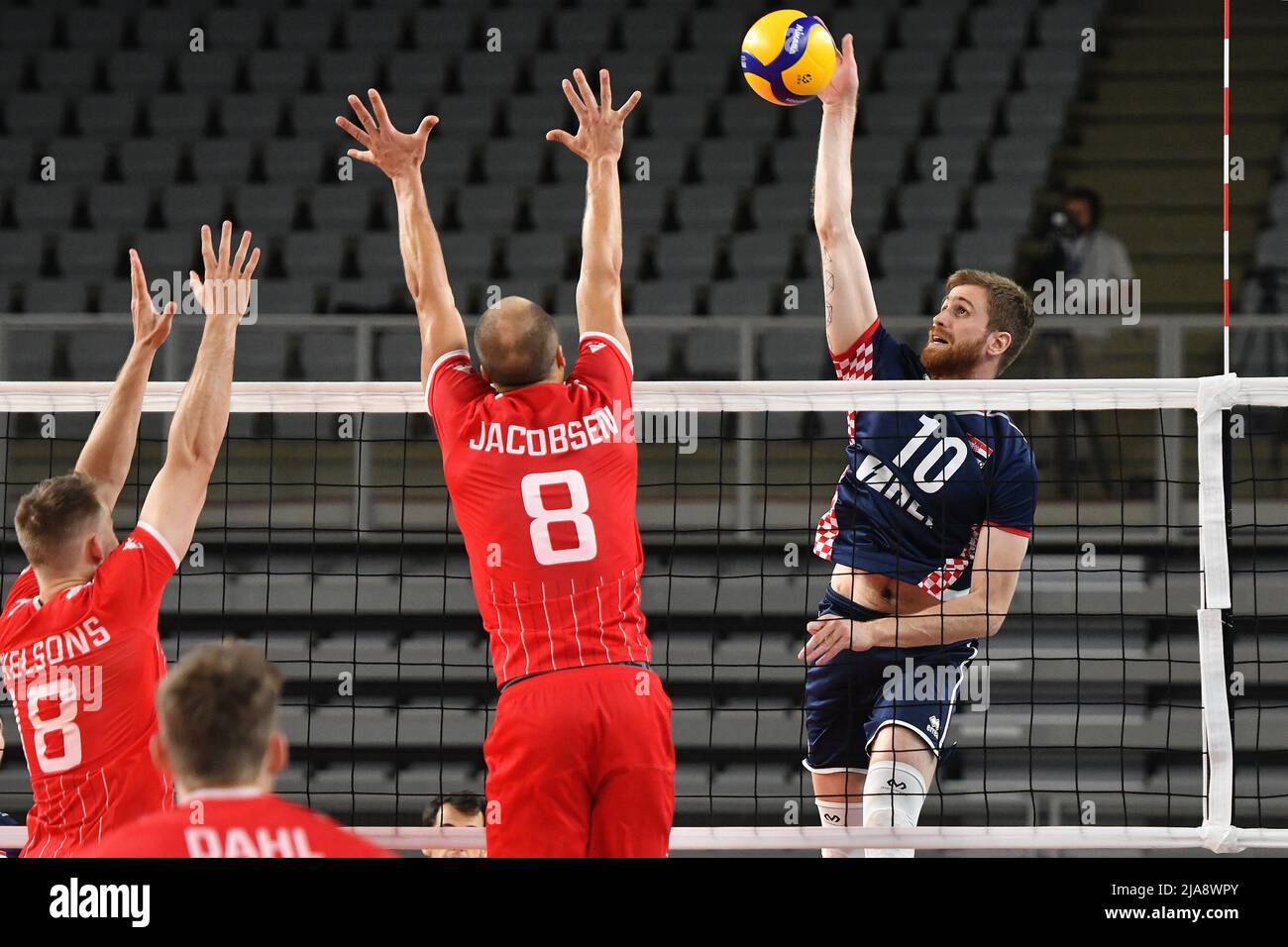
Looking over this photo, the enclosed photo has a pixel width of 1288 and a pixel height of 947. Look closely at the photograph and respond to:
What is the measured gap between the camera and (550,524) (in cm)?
457

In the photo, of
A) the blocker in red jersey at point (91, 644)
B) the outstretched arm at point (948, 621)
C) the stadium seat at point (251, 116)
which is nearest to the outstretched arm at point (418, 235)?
the blocker in red jersey at point (91, 644)

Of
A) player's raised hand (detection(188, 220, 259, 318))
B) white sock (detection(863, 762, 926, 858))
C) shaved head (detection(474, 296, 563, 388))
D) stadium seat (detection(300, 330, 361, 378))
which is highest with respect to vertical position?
stadium seat (detection(300, 330, 361, 378))

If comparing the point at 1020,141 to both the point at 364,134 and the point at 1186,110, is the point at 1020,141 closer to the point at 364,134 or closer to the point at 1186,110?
the point at 1186,110

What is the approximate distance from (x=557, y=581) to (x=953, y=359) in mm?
2015

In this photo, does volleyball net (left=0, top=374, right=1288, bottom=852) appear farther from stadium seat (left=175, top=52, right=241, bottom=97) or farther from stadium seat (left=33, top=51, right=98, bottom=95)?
stadium seat (left=33, top=51, right=98, bottom=95)

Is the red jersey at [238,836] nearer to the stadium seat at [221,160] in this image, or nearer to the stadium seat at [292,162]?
the stadium seat at [292,162]

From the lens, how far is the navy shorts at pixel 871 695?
5.51m

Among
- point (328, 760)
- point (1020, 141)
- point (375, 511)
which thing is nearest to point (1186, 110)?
point (1020, 141)

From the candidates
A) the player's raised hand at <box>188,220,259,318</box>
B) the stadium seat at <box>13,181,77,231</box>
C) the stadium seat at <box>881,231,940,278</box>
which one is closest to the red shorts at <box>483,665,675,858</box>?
the player's raised hand at <box>188,220,259,318</box>

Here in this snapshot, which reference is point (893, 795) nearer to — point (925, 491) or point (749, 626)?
point (925, 491)

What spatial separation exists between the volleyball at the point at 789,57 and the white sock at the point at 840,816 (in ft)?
8.19

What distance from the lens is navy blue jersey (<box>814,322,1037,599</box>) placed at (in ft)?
18.3

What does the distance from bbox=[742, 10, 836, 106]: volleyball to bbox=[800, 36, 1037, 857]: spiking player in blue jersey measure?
74 mm
